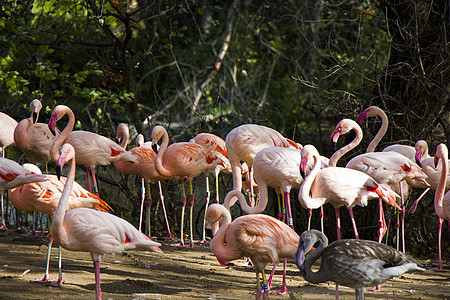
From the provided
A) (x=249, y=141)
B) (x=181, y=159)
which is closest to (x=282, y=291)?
(x=249, y=141)

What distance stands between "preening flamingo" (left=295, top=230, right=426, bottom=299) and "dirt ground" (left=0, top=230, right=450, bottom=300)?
76cm

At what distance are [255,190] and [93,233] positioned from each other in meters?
4.29

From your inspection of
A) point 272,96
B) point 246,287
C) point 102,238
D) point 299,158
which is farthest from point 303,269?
point 272,96

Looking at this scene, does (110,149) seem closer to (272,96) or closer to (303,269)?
(303,269)

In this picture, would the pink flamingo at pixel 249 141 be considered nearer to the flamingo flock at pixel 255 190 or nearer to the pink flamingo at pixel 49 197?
the flamingo flock at pixel 255 190

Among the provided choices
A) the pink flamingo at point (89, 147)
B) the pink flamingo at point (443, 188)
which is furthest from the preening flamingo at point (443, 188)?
the pink flamingo at point (89, 147)

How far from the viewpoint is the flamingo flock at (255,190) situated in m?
4.19

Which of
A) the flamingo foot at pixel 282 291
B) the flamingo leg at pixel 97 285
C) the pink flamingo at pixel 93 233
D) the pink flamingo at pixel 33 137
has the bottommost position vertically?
the flamingo foot at pixel 282 291

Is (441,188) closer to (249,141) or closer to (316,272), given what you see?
(249,141)

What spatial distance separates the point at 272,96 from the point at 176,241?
27.6 feet

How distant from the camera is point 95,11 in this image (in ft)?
25.5

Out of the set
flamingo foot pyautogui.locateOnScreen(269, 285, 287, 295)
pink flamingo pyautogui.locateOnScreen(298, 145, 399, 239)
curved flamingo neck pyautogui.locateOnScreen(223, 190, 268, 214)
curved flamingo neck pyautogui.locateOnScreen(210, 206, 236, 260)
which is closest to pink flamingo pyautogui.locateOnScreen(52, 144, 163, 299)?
curved flamingo neck pyautogui.locateOnScreen(210, 206, 236, 260)

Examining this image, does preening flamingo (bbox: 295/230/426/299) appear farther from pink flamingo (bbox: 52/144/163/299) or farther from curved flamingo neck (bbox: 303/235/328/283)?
pink flamingo (bbox: 52/144/163/299)

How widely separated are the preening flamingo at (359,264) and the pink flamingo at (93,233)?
4.59 ft
